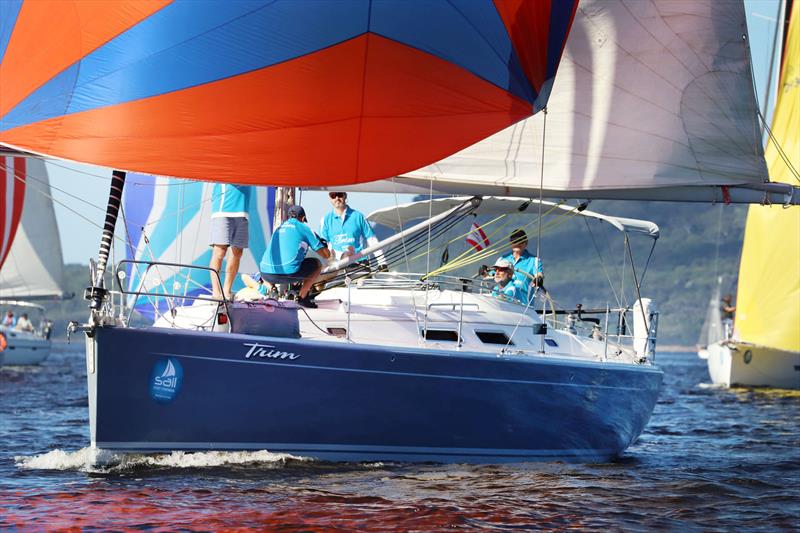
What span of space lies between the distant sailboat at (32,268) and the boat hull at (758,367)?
Result: 2161 centimetres

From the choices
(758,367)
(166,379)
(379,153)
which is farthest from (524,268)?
(758,367)

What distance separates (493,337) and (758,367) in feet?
60.9

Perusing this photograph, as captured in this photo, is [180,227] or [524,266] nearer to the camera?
[524,266]

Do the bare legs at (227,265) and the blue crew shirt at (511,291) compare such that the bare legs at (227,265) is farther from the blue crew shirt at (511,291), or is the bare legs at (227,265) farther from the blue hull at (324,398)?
the blue crew shirt at (511,291)

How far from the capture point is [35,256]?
40031 mm

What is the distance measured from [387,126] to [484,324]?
2.34 meters

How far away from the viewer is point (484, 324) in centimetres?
1082

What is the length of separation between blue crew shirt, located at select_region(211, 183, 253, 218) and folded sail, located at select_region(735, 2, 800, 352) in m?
15.7

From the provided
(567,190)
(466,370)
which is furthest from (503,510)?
(567,190)

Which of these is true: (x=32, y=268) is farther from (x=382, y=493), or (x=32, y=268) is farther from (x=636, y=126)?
(x=382, y=493)

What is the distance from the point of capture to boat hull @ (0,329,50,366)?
37094 millimetres

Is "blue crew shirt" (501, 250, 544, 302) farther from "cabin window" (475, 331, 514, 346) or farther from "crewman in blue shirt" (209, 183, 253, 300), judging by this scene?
"crewman in blue shirt" (209, 183, 253, 300)

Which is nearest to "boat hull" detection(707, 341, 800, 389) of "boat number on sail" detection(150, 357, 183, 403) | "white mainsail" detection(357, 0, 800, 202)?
"white mainsail" detection(357, 0, 800, 202)

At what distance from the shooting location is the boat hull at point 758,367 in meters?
27.1
